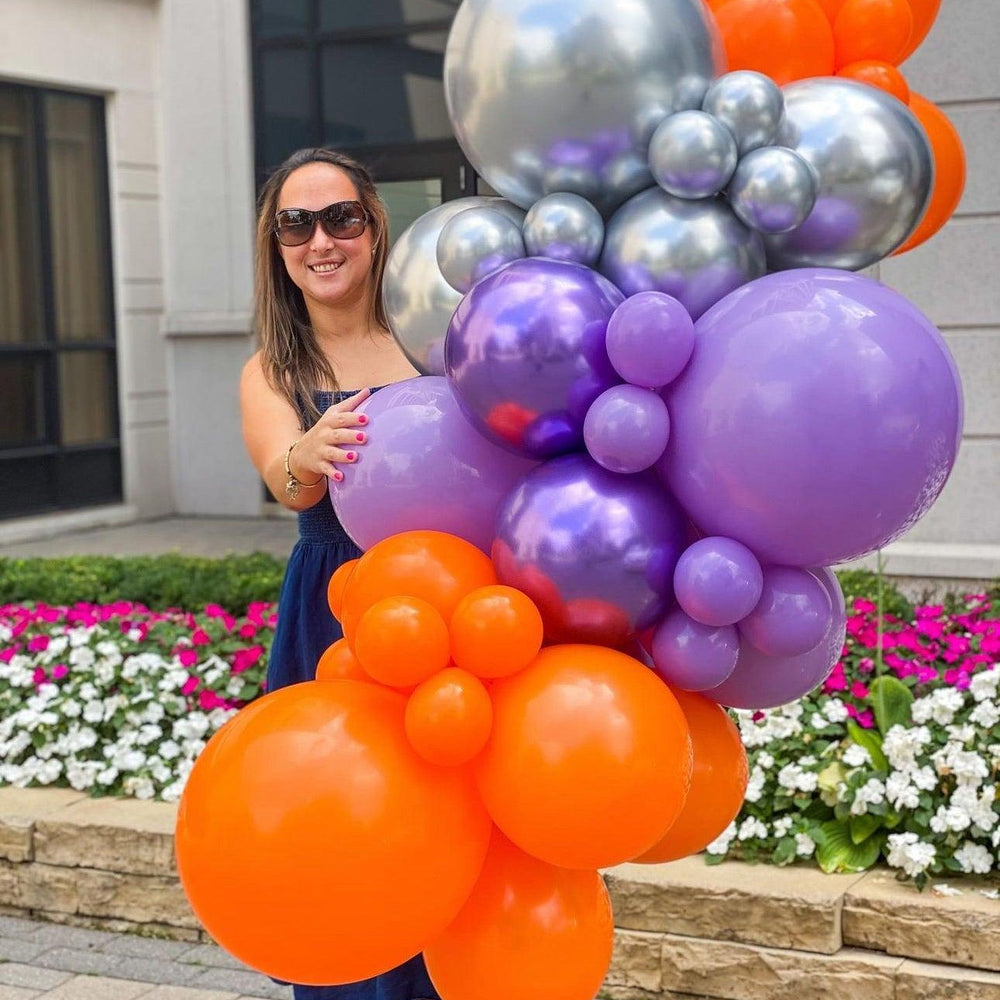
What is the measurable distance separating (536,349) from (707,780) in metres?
0.62

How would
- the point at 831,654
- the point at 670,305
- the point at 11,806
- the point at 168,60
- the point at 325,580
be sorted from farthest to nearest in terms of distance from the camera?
the point at 168,60 < the point at 11,806 < the point at 325,580 < the point at 831,654 < the point at 670,305

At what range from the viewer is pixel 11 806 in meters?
4.34

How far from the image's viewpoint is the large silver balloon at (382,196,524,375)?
1.93 meters

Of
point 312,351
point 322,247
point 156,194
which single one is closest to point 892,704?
point 312,351

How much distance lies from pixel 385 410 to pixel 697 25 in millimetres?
633

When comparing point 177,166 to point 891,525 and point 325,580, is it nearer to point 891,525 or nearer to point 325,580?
point 325,580

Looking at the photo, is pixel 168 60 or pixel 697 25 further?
pixel 168 60

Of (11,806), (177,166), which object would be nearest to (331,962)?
(11,806)

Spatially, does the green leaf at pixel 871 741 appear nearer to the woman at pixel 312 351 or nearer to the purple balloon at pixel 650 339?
the woman at pixel 312 351

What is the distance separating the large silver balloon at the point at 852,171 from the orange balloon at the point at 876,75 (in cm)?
15

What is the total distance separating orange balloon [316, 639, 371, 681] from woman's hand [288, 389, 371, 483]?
0.84 ft

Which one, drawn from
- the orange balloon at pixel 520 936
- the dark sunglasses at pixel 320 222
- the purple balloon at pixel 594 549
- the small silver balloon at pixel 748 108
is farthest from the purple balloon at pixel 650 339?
the dark sunglasses at pixel 320 222

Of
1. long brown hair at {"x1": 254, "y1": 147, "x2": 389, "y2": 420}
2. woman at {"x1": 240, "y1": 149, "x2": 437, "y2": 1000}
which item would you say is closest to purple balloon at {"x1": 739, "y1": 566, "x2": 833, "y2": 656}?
woman at {"x1": 240, "y1": 149, "x2": 437, "y2": 1000}

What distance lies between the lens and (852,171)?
1.74m
